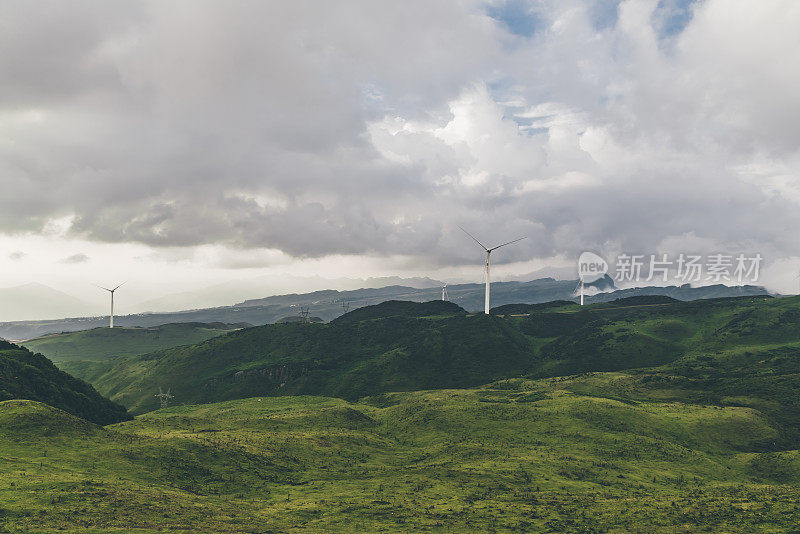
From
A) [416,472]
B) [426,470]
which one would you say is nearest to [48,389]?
[416,472]

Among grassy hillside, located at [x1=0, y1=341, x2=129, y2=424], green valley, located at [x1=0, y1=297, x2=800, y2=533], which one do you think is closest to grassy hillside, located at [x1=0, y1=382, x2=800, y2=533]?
green valley, located at [x1=0, y1=297, x2=800, y2=533]

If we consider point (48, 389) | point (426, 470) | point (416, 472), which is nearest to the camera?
point (416, 472)

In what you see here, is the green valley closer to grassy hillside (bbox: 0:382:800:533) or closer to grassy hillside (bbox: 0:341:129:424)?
grassy hillside (bbox: 0:382:800:533)

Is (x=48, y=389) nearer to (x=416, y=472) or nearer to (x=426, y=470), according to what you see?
(x=416, y=472)

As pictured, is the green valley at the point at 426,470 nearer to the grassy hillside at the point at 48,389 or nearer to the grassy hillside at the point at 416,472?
the grassy hillside at the point at 416,472

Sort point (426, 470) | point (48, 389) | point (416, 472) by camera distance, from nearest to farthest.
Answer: point (416, 472) → point (426, 470) → point (48, 389)

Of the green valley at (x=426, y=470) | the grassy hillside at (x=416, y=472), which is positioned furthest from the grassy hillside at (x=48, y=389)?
the green valley at (x=426, y=470)
